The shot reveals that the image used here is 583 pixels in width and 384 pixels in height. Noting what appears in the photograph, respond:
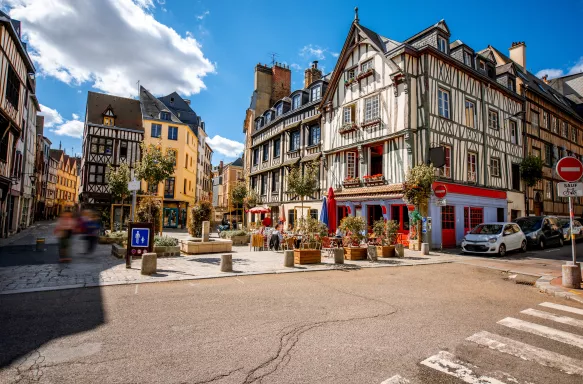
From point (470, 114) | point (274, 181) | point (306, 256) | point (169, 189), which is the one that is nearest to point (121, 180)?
point (274, 181)

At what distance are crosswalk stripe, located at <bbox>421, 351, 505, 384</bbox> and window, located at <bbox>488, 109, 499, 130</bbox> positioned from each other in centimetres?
1983

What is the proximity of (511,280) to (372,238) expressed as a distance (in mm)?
5443

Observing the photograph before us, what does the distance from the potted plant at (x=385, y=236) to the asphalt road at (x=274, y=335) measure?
5.65 m

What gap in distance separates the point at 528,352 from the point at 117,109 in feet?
127

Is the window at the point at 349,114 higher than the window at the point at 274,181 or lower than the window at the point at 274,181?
higher

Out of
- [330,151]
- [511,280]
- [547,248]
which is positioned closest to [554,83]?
[547,248]

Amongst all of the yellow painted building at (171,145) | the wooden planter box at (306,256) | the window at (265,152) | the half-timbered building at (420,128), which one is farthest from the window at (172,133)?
the wooden planter box at (306,256)

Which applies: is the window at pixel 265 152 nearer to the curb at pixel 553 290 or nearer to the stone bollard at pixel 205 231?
the stone bollard at pixel 205 231

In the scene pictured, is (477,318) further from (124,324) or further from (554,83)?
(554,83)

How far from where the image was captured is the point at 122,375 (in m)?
2.86

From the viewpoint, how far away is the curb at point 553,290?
600 cm

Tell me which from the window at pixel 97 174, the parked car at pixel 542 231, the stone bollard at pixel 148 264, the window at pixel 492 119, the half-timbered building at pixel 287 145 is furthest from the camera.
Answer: the window at pixel 97 174

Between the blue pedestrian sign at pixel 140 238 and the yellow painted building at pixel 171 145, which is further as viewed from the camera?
the yellow painted building at pixel 171 145

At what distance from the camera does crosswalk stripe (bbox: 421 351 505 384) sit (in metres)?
2.88
